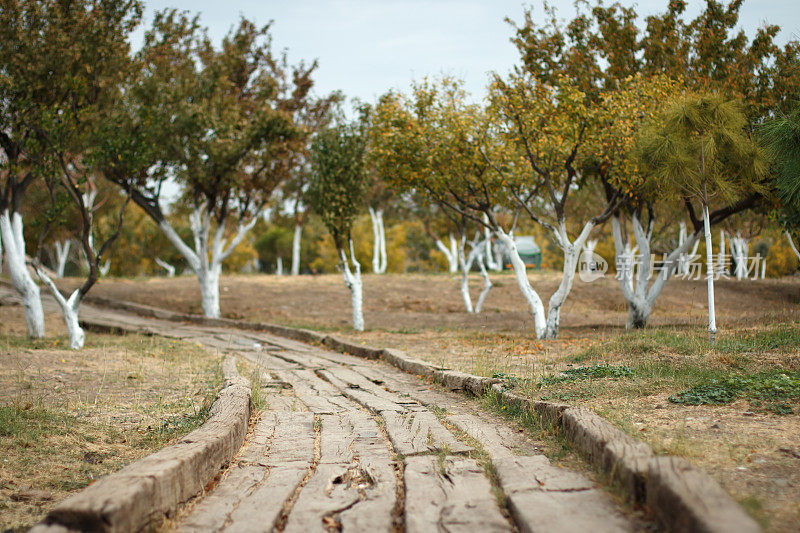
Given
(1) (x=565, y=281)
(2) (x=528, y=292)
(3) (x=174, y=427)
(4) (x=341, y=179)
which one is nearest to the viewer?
(3) (x=174, y=427)

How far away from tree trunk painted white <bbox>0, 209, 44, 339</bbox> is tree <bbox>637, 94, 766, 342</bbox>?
11.5 meters

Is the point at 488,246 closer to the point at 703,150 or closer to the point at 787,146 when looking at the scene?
the point at 703,150

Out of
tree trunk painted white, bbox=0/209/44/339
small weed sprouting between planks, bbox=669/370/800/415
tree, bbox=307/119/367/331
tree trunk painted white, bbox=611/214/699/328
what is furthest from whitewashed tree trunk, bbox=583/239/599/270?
small weed sprouting between planks, bbox=669/370/800/415

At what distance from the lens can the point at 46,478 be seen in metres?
4.06

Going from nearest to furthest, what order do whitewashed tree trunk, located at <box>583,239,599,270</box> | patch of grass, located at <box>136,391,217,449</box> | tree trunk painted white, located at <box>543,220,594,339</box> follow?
patch of grass, located at <box>136,391,217,449</box>
tree trunk painted white, located at <box>543,220,594,339</box>
whitewashed tree trunk, located at <box>583,239,599,270</box>

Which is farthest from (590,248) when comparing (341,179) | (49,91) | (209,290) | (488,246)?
(49,91)

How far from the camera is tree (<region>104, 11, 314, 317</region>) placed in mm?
15969

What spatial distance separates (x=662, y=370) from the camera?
22.4 ft

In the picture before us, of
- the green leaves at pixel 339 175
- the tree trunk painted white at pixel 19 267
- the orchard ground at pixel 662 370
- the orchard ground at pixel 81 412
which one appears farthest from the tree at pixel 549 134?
the tree trunk painted white at pixel 19 267

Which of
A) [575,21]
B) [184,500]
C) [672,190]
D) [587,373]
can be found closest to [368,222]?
[575,21]

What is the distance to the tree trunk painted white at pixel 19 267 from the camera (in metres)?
11.9

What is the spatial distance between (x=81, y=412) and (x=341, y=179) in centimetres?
1045

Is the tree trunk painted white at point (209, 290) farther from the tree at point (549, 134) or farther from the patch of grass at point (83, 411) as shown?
the tree at point (549, 134)

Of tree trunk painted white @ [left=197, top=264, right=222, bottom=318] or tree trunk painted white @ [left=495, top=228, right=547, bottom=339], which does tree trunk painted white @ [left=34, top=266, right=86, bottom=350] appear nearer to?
tree trunk painted white @ [left=197, top=264, right=222, bottom=318]
